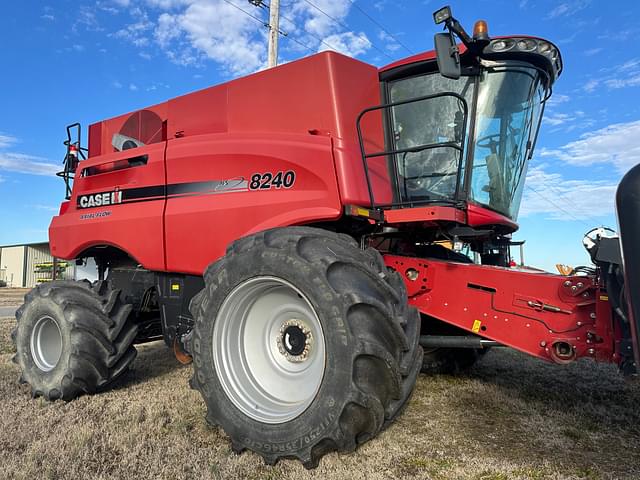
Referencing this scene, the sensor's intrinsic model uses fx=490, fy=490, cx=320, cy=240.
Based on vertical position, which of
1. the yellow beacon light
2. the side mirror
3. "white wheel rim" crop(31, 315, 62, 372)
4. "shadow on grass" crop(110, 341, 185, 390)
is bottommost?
"shadow on grass" crop(110, 341, 185, 390)

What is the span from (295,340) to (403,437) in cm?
97

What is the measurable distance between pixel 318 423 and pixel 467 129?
7.74 ft

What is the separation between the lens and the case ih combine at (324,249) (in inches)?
108

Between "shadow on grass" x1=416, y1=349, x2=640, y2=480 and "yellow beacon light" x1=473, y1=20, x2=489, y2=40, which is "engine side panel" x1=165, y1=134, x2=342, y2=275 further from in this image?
"shadow on grass" x1=416, y1=349, x2=640, y2=480

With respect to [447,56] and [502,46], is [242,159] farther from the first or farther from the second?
[502,46]

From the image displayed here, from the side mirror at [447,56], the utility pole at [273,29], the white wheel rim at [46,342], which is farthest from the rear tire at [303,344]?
the utility pole at [273,29]

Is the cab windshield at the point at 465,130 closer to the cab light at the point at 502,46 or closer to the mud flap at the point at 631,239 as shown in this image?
the cab light at the point at 502,46

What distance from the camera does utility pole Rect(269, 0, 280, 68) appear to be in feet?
38.8

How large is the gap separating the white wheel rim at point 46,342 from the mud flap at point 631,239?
15.2 ft

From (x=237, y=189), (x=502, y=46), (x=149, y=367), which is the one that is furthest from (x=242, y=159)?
(x=149, y=367)

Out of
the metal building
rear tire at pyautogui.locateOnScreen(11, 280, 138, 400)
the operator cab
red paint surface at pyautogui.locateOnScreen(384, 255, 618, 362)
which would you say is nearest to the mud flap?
red paint surface at pyautogui.locateOnScreen(384, 255, 618, 362)

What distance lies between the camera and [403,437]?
3.29 meters

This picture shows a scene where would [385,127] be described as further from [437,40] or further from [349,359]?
[349,359]

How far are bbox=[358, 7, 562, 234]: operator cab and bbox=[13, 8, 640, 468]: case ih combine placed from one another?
2 centimetres
